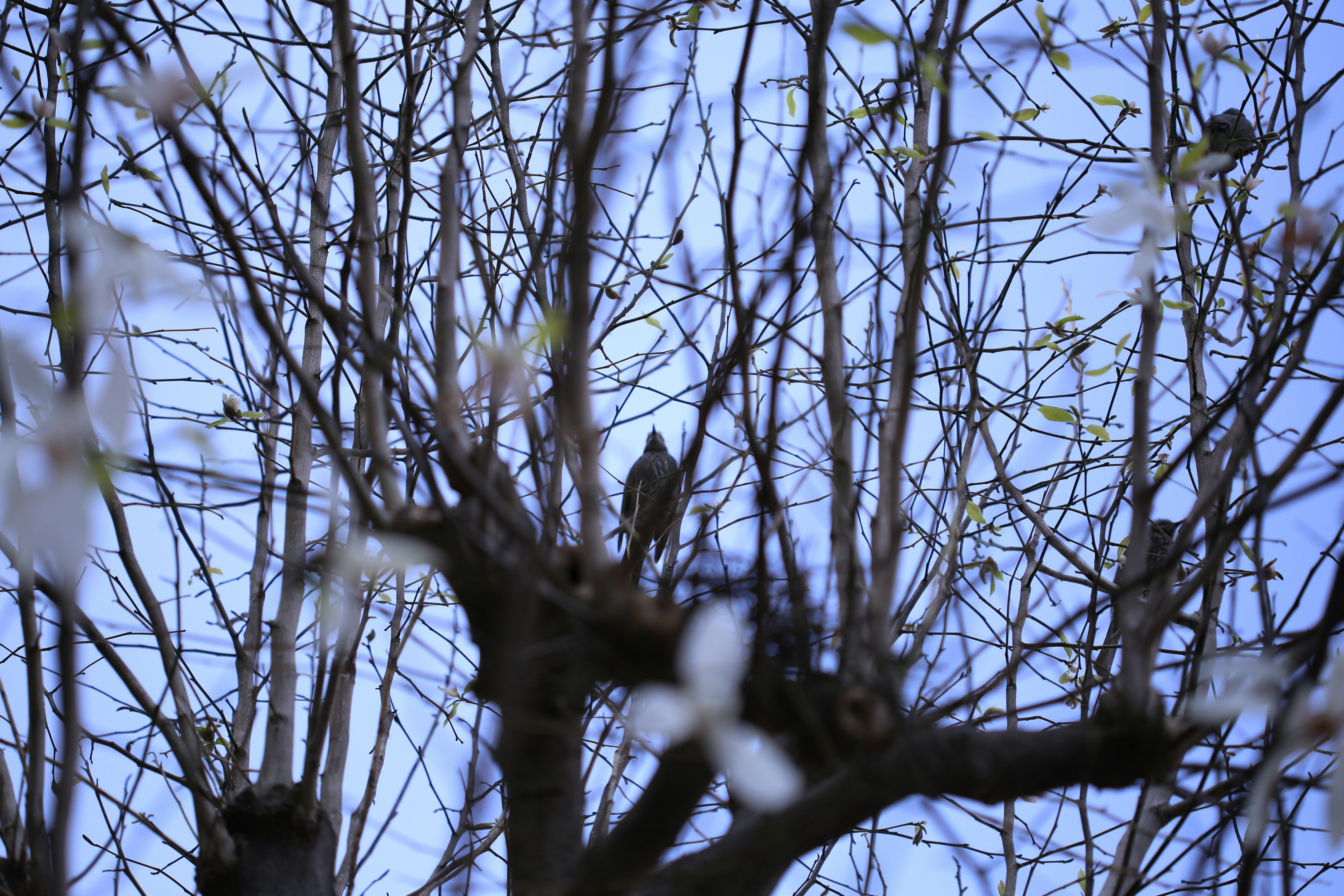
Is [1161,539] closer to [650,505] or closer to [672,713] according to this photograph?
[650,505]

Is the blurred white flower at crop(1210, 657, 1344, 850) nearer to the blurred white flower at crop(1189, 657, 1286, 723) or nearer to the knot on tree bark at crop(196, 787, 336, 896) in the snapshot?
the blurred white flower at crop(1189, 657, 1286, 723)

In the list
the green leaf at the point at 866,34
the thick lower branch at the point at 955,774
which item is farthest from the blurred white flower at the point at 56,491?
the green leaf at the point at 866,34

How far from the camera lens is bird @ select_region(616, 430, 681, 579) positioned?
1.05 m

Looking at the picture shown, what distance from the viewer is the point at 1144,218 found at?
2.65ft

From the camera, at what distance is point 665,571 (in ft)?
5.87

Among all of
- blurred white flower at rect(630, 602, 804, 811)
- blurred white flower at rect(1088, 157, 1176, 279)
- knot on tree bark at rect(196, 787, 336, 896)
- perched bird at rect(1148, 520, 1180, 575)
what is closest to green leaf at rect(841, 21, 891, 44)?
blurred white flower at rect(1088, 157, 1176, 279)

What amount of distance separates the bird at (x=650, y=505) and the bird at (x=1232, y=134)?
1330mm

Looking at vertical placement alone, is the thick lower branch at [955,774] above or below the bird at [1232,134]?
below

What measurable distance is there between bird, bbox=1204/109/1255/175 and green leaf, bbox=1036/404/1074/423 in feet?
2.00

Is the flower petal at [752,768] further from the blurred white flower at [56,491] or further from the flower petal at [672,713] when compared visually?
the blurred white flower at [56,491]

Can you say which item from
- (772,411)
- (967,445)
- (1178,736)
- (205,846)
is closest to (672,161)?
(772,411)

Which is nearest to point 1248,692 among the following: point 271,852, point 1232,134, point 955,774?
point 955,774

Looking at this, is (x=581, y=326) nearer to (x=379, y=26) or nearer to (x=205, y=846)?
(x=205, y=846)

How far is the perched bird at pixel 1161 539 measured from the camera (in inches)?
111
